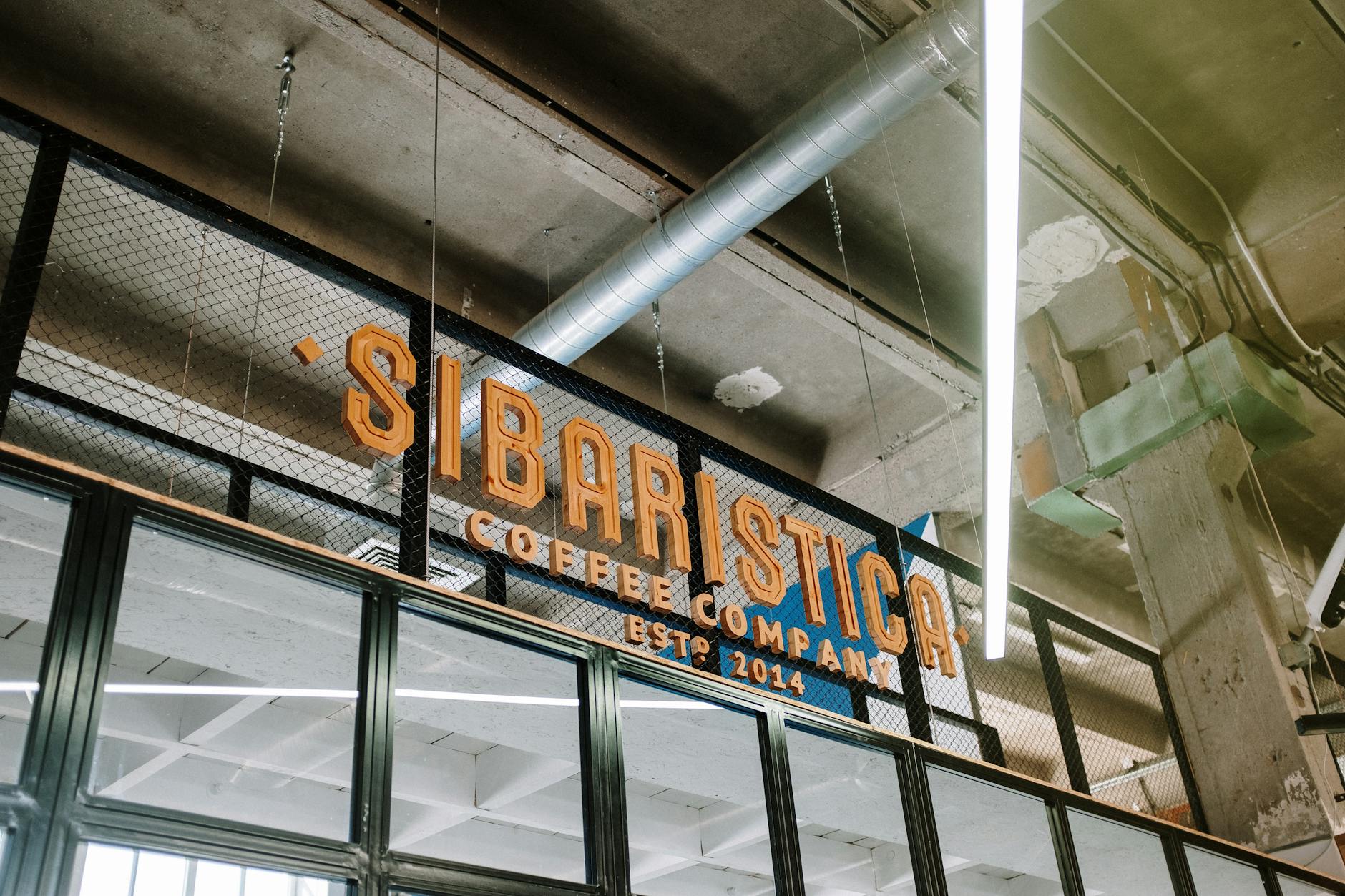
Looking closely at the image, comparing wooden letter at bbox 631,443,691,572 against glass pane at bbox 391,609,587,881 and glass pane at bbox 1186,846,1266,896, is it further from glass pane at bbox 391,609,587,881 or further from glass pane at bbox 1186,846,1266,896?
glass pane at bbox 1186,846,1266,896

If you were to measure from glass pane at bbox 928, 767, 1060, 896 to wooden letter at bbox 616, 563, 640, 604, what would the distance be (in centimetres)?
182

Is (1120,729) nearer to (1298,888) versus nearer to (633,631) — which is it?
(1298,888)

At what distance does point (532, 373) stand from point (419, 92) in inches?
75.2

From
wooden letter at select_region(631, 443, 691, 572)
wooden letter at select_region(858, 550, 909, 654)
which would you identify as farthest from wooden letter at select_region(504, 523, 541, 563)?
wooden letter at select_region(858, 550, 909, 654)

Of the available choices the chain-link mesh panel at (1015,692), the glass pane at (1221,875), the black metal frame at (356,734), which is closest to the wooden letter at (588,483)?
the black metal frame at (356,734)

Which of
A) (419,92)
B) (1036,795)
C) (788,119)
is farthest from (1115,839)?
(419,92)

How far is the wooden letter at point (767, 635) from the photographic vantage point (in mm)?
5129

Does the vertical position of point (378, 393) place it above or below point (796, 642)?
above

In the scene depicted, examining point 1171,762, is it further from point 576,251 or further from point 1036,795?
point 576,251

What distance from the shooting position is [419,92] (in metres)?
5.98

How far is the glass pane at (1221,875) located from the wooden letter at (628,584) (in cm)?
369

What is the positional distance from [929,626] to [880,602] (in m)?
0.39

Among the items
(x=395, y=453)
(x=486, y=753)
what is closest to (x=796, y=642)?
(x=395, y=453)

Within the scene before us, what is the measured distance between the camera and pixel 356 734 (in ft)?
11.5
